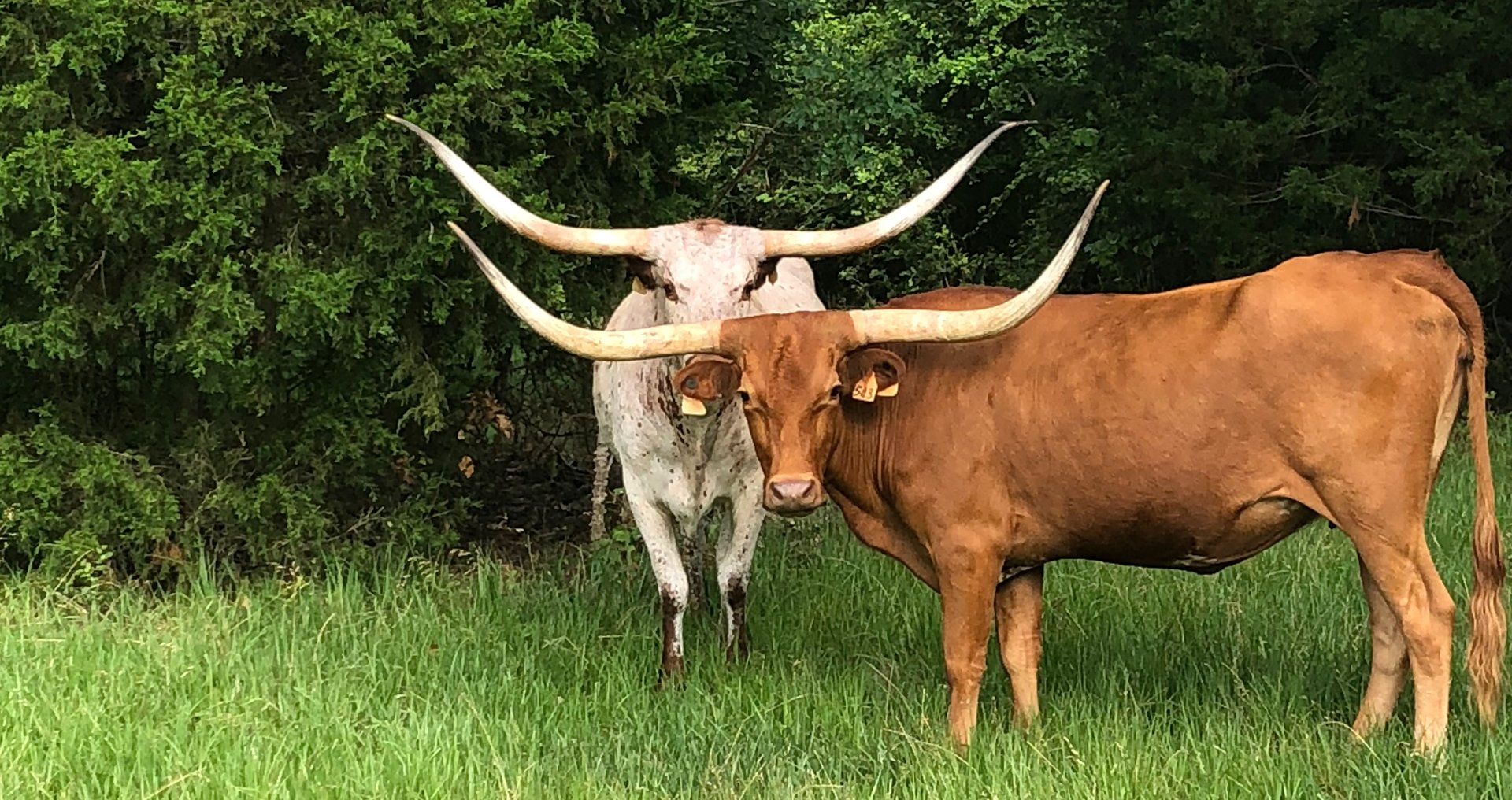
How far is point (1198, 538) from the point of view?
4.46 metres

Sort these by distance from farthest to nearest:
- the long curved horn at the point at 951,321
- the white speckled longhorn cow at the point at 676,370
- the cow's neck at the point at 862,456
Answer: the white speckled longhorn cow at the point at 676,370
the cow's neck at the point at 862,456
the long curved horn at the point at 951,321

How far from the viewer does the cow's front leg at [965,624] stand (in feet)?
15.1

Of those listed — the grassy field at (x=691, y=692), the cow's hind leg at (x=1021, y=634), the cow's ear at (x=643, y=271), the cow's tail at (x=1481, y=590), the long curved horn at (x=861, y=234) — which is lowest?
the grassy field at (x=691, y=692)

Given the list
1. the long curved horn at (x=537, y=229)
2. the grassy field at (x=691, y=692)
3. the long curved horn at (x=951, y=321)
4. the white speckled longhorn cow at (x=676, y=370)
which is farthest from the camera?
the white speckled longhorn cow at (x=676, y=370)

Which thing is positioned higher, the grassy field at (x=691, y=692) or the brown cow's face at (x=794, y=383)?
the brown cow's face at (x=794, y=383)

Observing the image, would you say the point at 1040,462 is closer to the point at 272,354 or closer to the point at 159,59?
the point at 272,354

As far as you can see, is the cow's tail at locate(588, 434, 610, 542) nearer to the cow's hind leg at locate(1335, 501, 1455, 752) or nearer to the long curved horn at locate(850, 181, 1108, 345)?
the long curved horn at locate(850, 181, 1108, 345)

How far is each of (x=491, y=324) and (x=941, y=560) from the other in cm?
370

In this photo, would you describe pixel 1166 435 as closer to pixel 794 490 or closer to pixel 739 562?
pixel 794 490

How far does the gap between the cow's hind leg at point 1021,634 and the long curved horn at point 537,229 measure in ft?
6.18

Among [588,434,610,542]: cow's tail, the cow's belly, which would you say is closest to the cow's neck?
the cow's belly

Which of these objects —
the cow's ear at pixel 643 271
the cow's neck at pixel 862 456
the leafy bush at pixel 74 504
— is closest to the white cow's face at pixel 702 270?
the cow's ear at pixel 643 271

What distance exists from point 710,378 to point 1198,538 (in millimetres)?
1564

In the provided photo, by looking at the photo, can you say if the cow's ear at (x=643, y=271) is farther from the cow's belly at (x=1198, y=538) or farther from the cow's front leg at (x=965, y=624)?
the cow's belly at (x=1198, y=538)
